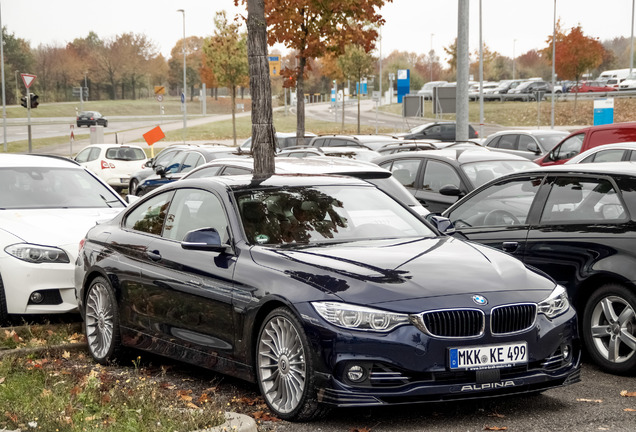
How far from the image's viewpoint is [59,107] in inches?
4493

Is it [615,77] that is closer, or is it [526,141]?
[526,141]

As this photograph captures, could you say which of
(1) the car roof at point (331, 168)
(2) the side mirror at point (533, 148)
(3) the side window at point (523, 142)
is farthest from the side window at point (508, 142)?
(1) the car roof at point (331, 168)

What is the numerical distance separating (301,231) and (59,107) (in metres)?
112

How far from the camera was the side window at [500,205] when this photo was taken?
8.35 meters

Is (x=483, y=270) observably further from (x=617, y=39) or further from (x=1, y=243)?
(x=617, y=39)

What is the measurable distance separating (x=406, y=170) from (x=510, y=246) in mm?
6545

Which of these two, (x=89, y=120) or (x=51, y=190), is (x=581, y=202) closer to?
(x=51, y=190)

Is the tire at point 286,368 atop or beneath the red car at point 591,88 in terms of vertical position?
beneath

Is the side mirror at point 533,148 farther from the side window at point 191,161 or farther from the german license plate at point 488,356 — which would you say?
the german license plate at point 488,356

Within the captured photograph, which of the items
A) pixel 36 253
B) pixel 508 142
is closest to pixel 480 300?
pixel 36 253

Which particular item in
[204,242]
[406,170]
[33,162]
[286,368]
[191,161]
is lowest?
[286,368]

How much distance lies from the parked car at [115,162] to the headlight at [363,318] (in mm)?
25867

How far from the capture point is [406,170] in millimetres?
14680

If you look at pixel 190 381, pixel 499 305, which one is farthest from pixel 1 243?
pixel 499 305
